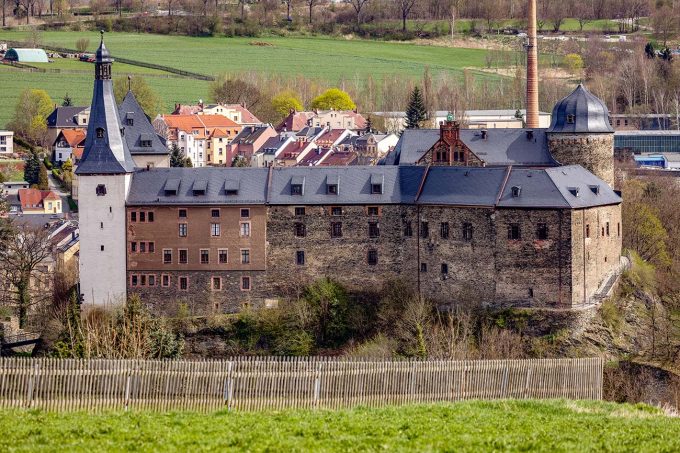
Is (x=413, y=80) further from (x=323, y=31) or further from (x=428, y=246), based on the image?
(x=428, y=246)

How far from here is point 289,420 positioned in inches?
1339

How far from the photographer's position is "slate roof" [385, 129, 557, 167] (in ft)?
252

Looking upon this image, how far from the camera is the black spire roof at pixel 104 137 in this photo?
225 feet

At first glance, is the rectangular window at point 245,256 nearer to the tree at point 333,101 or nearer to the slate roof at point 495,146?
the slate roof at point 495,146

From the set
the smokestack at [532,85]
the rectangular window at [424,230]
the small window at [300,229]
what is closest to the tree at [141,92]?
the smokestack at [532,85]

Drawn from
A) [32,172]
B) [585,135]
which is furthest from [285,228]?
[32,172]

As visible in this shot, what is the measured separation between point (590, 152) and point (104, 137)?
2144 centimetres

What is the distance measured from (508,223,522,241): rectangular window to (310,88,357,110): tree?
265 feet

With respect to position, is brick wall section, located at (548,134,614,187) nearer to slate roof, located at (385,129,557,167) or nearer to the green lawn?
slate roof, located at (385,129,557,167)

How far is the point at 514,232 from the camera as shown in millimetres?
64562

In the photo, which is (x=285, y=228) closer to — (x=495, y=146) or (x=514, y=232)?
(x=514, y=232)

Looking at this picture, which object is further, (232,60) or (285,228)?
Answer: (232,60)

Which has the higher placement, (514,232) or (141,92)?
(141,92)

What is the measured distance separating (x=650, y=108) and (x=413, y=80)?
71.9 feet
